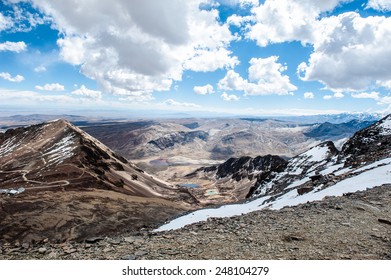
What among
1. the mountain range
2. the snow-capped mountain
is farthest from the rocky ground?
the mountain range

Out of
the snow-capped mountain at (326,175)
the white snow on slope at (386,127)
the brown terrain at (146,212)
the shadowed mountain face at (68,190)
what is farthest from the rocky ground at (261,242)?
the white snow on slope at (386,127)

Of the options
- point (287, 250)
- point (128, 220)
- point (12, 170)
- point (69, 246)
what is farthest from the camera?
point (12, 170)

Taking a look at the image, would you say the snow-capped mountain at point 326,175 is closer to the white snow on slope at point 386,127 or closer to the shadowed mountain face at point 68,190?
the white snow on slope at point 386,127

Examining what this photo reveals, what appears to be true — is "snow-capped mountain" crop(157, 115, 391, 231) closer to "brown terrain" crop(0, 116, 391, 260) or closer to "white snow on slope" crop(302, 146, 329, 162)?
"white snow on slope" crop(302, 146, 329, 162)

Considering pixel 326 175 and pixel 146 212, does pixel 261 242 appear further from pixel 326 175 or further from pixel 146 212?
pixel 146 212

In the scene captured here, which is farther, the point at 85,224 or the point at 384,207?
the point at 85,224
